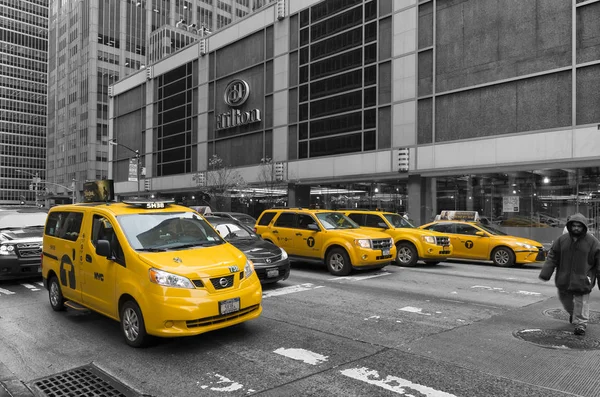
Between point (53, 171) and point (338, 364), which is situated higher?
point (53, 171)

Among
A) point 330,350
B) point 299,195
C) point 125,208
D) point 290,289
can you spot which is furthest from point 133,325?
point 299,195

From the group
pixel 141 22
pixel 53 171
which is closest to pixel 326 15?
pixel 141 22

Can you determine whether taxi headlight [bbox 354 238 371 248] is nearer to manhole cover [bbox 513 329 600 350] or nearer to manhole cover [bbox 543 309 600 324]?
manhole cover [bbox 543 309 600 324]

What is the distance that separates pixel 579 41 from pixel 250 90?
80.3 feet

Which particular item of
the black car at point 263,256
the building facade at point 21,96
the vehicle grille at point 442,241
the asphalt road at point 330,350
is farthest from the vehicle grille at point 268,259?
the building facade at point 21,96

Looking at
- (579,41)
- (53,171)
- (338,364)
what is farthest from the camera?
(53,171)

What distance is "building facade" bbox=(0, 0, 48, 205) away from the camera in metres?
119

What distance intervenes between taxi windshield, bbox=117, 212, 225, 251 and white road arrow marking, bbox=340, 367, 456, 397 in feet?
9.38

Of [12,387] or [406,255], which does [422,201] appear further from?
[12,387]

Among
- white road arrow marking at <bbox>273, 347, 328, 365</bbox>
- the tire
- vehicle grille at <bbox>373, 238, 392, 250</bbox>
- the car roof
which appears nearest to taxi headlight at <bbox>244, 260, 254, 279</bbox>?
white road arrow marking at <bbox>273, 347, 328, 365</bbox>

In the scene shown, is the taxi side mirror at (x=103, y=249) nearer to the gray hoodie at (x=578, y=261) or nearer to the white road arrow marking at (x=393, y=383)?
the white road arrow marking at (x=393, y=383)

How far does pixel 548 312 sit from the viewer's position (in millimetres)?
7512

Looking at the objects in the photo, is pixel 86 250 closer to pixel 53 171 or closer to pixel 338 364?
pixel 338 364

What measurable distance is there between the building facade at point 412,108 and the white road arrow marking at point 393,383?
20619 mm
